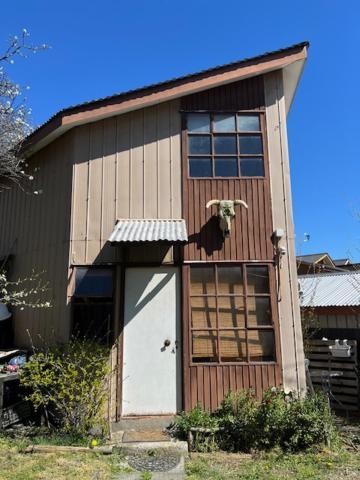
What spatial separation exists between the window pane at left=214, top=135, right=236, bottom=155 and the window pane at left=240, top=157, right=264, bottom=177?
331 millimetres

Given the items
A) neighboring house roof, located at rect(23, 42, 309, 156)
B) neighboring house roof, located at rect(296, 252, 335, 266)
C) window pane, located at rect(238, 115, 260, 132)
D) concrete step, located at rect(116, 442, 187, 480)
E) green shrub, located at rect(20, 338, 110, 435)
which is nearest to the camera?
concrete step, located at rect(116, 442, 187, 480)

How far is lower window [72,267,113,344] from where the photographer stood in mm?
7672

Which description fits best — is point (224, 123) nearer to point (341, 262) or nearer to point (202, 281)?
point (202, 281)

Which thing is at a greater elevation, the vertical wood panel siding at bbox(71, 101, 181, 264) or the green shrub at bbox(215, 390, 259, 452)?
the vertical wood panel siding at bbox(71, 101, 181, 264)

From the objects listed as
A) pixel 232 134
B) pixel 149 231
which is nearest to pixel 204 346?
pixel 149 231

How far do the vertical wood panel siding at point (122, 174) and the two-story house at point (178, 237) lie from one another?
0.07 ft

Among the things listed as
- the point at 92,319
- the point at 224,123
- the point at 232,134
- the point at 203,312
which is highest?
the point at 224,123

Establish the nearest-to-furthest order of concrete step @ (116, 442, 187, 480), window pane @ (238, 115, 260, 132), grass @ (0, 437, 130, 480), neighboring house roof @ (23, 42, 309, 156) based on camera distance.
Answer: grass @ (0, 437, 130, 480) < concrete step @ (116, 442, 187, 480) < neighboring house roof @ (23, 42, 309, 156) < window pane @ (238, 115, 260, 132)

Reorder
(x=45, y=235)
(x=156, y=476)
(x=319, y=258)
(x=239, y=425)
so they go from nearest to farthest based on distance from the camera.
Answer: (x=156, y=476), (x=239, y=425), (x=45, y=235), (x=319, y=258)

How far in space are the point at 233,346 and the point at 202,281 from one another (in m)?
1.34

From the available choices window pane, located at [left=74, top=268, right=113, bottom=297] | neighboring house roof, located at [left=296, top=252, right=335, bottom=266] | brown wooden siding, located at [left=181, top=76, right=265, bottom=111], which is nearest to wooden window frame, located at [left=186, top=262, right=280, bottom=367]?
window pane, located at [left=74, top=268, right=113, bottom=297]

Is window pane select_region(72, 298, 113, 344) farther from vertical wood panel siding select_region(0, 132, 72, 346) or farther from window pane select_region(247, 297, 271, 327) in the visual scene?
window pane select_region(247, 297, 271, 327)

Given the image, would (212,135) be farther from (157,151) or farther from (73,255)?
(73,255)

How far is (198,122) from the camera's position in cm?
870
